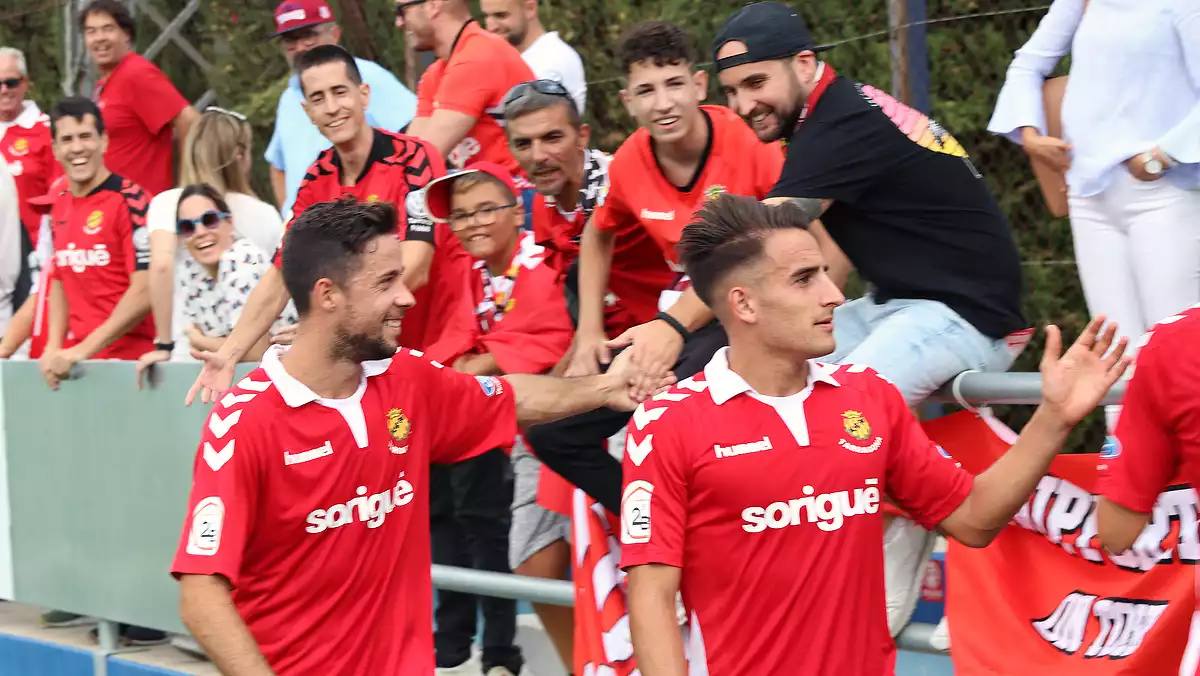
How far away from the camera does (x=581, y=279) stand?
210 inches

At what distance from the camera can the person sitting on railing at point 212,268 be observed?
6945 millimetres

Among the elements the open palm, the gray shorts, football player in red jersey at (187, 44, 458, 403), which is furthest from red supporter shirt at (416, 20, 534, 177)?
the open palm

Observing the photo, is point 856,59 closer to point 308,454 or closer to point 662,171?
point 662,171

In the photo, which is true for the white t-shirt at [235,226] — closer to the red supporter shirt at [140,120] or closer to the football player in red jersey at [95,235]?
the football player in red jersey at [95,235]

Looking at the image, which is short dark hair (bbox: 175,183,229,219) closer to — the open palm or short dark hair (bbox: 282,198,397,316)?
short dark hair (bbox: 282,198,397,316)

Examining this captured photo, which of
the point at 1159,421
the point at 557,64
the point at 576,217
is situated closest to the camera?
the point at 1159,421

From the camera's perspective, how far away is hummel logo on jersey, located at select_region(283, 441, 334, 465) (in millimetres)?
4238

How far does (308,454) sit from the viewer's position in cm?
427

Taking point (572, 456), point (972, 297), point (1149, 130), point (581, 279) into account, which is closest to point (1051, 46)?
point (1149, 130)

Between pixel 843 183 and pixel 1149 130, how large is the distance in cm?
105

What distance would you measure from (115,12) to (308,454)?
207 inches

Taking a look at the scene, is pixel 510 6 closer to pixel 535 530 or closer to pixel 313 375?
pixel 535 530

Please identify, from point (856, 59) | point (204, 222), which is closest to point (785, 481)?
point (856, 59)

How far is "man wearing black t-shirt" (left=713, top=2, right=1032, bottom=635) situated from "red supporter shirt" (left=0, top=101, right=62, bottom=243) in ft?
19.4
